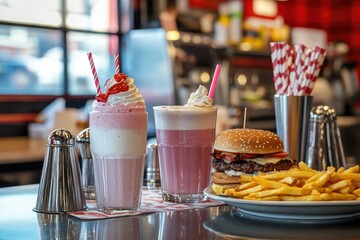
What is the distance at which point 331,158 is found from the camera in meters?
1.98

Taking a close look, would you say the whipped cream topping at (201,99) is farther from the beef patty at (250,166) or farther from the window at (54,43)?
the window at (54,43)

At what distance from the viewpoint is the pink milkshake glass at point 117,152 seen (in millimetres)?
1455

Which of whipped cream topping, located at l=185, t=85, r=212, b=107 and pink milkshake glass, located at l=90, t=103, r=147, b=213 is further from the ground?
whipped cream topping, located at l=185, t=85, r=212, b=107

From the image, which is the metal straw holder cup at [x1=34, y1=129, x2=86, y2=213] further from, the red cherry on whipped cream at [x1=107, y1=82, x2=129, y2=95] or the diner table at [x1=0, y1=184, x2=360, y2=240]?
the red cherry on whipped cream at [x1=107, y1=82, x2=129, y2=95]

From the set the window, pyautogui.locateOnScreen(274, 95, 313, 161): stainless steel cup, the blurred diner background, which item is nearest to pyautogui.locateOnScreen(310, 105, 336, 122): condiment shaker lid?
pyautogui.locateOnScreen(274, 95, 313, 161): stainless steel cup

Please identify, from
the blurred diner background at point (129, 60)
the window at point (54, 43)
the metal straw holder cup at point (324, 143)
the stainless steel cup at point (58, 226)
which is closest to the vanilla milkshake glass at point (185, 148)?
the stainless steel cup at point (58, 226)

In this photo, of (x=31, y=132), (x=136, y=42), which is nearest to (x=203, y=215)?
(x=31, y=132)

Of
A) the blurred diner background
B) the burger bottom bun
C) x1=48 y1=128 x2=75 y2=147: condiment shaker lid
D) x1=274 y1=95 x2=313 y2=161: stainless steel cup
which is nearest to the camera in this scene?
the burger bottom bun

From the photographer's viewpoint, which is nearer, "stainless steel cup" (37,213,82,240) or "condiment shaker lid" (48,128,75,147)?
"stainless steel cup" (37,213,82,240)

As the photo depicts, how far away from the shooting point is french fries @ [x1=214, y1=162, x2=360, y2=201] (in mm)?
1296

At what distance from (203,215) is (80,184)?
33 centimetres

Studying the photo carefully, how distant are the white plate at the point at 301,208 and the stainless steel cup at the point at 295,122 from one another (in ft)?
1.76

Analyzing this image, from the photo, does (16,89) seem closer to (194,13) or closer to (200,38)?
(200,38)

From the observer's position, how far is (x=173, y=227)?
4.20 feet
